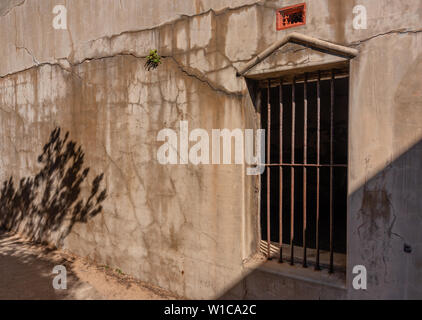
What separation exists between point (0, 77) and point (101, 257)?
5048 millimetres

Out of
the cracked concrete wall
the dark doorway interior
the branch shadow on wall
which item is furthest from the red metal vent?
the dark doorway interior

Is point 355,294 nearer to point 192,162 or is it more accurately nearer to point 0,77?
point 192,162

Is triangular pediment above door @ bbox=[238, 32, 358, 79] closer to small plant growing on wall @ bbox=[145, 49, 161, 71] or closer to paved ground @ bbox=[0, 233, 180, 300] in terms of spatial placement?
small plant growing on wall @ bbox=[145, 49, 161, 71]

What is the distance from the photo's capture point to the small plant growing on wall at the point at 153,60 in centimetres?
373

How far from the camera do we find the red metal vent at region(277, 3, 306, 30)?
2.76 metres

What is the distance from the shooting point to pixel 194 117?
11.2 feet

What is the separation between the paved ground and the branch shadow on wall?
18.2 inches

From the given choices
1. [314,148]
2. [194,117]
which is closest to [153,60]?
[194,117]

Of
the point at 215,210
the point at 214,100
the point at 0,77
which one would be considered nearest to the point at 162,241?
the point at 215,210

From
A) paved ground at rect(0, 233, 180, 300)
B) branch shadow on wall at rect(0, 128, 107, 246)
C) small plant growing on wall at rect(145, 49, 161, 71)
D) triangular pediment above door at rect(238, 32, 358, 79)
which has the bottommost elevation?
paved ground at rect(0, 233, 180, 300)

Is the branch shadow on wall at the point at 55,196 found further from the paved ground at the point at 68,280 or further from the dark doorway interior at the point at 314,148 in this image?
the dark doorway interior at the point at 314,148

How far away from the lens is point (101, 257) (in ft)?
14.9

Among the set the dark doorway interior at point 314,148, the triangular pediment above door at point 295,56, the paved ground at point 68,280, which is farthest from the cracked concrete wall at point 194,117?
the dark doorway interior at point 314,148

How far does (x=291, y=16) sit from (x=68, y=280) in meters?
4.49
